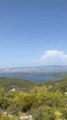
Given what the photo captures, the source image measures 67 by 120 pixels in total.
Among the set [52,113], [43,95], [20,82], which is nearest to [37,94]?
[43,95]

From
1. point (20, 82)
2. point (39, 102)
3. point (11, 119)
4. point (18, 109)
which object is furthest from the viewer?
point (20, 82)

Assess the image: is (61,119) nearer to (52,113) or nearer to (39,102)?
(52,113)

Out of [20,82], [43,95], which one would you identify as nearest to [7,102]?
[43,95]

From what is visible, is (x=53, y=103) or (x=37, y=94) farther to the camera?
(x=37, y=94)

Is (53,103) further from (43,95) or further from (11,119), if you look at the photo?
(11,119)

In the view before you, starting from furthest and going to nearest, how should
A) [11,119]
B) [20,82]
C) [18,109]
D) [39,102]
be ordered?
[20,82] → [39,102] → [18,109] → [11,119]

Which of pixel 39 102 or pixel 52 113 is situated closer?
pixel 52 113

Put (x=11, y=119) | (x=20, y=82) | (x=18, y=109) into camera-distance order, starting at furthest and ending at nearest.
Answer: (x=20, y=82)
(x=18, y=109)
(x=11, y=119)
